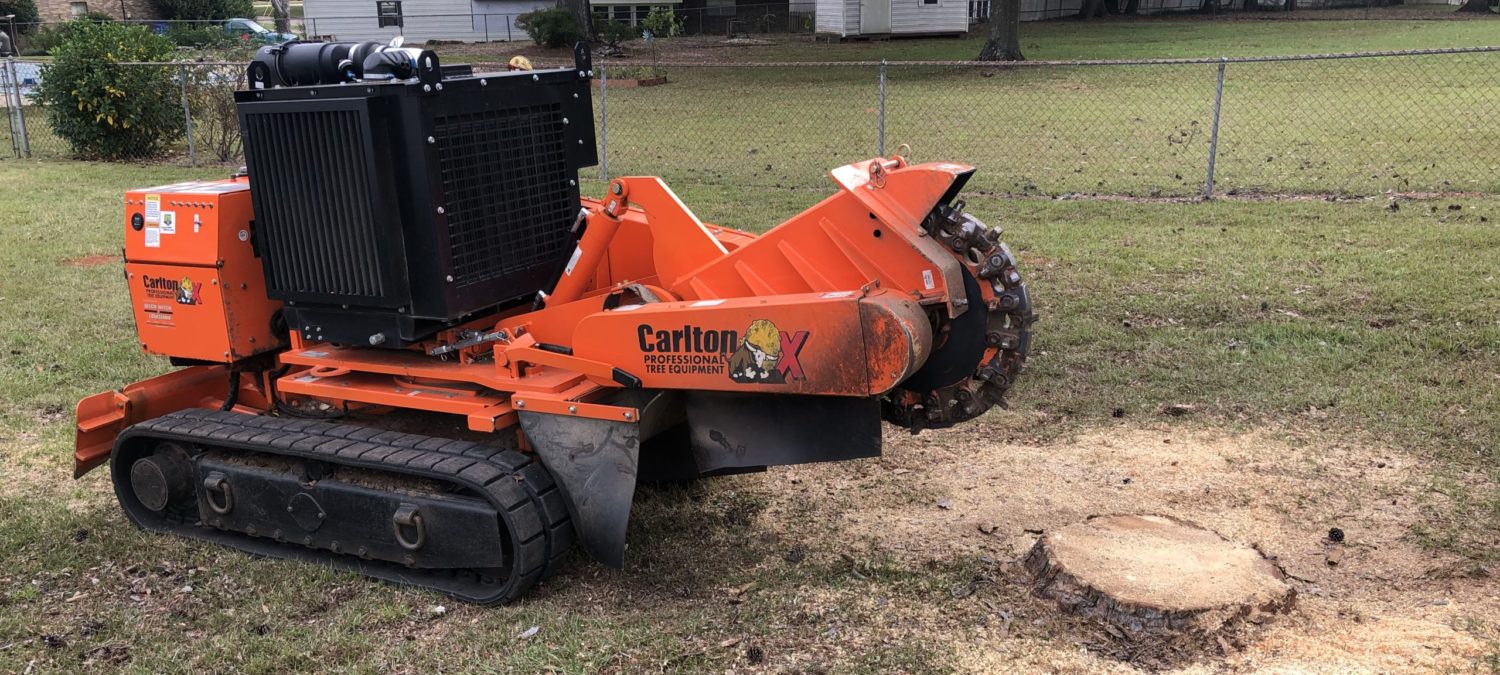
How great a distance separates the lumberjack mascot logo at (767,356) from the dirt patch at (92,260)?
28.1ft

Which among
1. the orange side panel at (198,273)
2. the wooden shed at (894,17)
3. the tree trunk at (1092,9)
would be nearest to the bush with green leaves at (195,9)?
the wooden shed at (894,17)

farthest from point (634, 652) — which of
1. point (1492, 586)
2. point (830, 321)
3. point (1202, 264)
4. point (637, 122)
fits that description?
point (637, 122)

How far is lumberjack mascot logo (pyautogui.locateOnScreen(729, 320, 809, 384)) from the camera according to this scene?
3973mm

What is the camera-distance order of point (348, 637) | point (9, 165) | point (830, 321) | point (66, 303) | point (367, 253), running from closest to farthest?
point (830, 321) → point (348, 637) → point (367, 253) → point (66, 303) → point (9, 165)

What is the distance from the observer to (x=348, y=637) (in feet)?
13.8

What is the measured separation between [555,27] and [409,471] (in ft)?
113

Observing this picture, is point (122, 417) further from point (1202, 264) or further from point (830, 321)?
point (1202, 264)

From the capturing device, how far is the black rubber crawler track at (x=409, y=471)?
14.1ft

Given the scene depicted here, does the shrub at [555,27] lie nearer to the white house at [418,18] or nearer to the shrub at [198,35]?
the white house at [418,18]

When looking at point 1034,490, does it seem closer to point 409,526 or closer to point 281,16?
point 409,526

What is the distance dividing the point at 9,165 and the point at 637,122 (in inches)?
366

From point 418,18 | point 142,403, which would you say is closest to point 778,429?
point 142,403

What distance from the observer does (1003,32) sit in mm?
27766

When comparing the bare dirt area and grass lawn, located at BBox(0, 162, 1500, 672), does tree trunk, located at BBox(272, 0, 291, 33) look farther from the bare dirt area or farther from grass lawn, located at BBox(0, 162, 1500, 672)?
the bare dirt area
